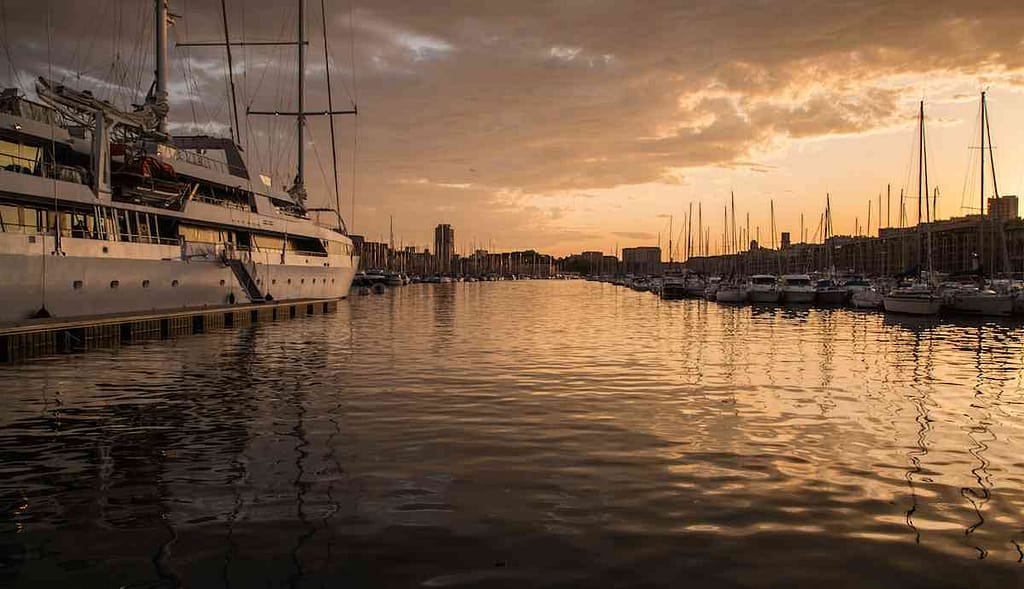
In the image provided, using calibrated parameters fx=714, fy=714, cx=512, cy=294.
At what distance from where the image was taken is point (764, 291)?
69312 millimetres

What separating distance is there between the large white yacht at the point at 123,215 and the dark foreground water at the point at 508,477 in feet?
32.2

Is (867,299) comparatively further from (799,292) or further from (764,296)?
(764,296)

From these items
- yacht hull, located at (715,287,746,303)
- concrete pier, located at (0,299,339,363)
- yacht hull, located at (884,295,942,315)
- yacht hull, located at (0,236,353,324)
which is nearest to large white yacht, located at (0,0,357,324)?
yacht hull, located at (0,236,353,324)

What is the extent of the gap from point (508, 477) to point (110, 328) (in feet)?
83.2

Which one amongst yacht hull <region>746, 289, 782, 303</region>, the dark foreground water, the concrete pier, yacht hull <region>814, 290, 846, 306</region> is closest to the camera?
the dark foreground water

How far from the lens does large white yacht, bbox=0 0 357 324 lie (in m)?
29.2

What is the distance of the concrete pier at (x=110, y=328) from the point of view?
80.1 ft

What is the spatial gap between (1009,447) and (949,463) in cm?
197

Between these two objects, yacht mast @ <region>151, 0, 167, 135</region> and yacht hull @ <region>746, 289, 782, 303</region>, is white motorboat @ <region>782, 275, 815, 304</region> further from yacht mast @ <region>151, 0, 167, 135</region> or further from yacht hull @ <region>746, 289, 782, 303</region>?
yacht mast @ <region>151, 0, 167, 135</region>

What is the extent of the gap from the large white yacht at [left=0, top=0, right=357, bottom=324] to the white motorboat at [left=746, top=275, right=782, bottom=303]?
43.4 metres

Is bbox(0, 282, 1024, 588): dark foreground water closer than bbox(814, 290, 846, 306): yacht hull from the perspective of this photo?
Yes

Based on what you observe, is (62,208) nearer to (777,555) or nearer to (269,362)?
(269,362)

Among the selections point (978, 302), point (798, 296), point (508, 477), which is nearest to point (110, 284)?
point (508, 477)

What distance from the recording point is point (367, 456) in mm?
11109
